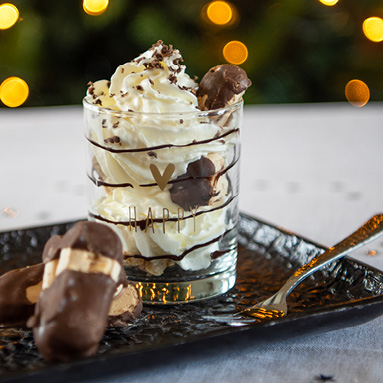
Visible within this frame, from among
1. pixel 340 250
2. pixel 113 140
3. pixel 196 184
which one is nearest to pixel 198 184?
pixel 196 184

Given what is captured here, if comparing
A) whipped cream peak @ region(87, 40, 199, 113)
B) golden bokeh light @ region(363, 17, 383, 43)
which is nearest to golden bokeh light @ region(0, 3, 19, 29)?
golden bokeh light @ region(363, 17, 383, 43)

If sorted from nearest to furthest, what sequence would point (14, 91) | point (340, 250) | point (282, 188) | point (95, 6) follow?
1. point (340, 250)
2. point (282, 188)
3. point (95, 6)
4. point (14, 91)

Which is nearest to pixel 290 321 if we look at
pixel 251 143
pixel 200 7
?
pixel 251 143

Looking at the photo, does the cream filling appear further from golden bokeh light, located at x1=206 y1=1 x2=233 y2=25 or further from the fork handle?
golden bokeh light, located at x1=206 y1=1 x2=233 y2=25

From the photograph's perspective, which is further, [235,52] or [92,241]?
[235,52]

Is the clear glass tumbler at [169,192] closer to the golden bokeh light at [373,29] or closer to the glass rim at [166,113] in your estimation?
the glass rim at [166,113]

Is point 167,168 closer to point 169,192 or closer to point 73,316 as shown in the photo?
point 169,192
